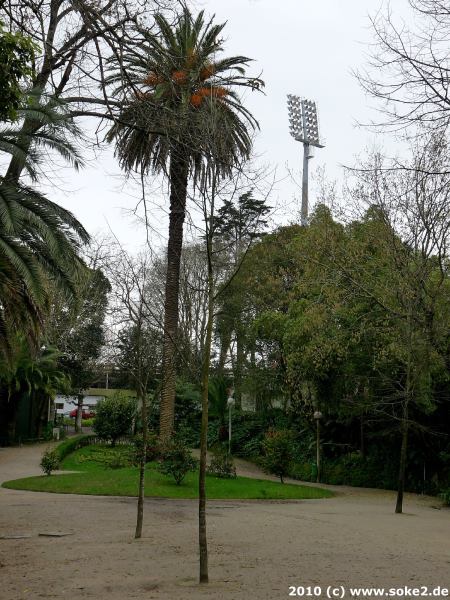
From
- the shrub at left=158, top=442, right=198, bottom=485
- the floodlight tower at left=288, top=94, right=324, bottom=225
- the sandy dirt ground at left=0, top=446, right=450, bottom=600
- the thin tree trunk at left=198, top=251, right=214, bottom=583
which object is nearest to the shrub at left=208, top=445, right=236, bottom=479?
the shrub at left=158, top=442, right=198, bottom=485

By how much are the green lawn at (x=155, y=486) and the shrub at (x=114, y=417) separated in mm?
9621

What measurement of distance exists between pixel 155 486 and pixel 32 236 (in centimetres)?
1020

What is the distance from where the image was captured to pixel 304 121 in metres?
53.8

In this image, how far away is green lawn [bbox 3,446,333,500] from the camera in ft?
66.9

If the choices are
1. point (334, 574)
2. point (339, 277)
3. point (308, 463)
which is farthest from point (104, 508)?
point (308, 463)

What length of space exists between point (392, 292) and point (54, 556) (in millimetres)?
9632

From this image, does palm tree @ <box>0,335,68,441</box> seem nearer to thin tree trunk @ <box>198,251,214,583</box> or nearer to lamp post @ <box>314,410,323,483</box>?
lamp post @ <box>314,410,323,483</box>

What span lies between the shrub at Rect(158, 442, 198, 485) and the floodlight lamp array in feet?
123

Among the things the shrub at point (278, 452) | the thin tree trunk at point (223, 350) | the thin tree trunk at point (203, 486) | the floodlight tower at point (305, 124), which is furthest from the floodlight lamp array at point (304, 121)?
the thin tree trunk at point (203, 486)

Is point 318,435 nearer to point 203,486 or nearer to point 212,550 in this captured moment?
point 212,550

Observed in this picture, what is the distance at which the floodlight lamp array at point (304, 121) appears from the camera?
53.4m

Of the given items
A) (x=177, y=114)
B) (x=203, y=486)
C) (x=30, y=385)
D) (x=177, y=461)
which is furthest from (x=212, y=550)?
(x=30, y=385)

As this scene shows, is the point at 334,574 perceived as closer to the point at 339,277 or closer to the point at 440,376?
the point at 339,277

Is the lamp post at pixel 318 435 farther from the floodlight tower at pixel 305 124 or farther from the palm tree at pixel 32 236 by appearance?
the floodlight tower at pixel 305 124
